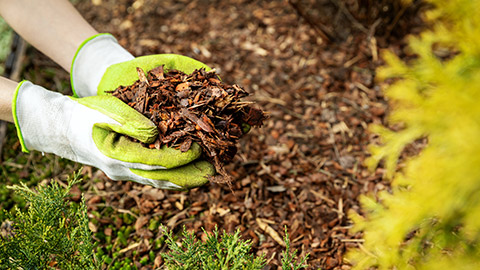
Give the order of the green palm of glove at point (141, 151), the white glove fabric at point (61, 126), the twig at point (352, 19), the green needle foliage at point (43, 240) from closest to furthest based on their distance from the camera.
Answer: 1. the green needle foliage at point (43, 240)
2. the green palm of glove at point (141, 151)
3. the white glove fabric at point (61, 126)
4. the twig at point (352, 19)

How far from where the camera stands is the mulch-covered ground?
259 centimetres

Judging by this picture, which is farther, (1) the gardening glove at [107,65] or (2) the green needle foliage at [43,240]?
(1) the gardening glove at [107,65]

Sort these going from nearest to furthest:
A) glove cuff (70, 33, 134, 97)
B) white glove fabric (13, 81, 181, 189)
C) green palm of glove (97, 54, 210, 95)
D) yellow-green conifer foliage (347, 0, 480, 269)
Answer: yellow-green conifer foliage (347, 0, 480, 269), white glove fabric (13, 81, 181, 189), green palm of glove (97, 54, 210, 95), glove cuff (70, 33, 134, 97)

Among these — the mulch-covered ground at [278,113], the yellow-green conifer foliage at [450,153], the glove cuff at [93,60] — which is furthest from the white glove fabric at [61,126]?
the yellow-green conifer foliage at [450,153]

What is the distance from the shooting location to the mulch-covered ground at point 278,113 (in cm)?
259

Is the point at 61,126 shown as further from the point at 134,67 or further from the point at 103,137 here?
the point at 134,67

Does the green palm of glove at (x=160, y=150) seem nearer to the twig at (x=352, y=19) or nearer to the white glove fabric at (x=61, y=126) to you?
the white glove fabric at (x=61, y=126)

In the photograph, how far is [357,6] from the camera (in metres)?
3.83

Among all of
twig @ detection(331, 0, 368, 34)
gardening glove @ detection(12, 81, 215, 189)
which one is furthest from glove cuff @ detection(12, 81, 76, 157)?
twig @ detection(331, 0, 368, 34)

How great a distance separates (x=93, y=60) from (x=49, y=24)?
429mm

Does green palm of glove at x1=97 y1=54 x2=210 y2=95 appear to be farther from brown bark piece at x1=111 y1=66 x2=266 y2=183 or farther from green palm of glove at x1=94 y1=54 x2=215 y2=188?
brown bark piece at x1=111 y1=66 x2=266 y2=183

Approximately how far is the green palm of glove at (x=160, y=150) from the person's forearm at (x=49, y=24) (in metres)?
0.45

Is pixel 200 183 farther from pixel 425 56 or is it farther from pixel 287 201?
pixel 425 56

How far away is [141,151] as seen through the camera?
1938 millimetres
